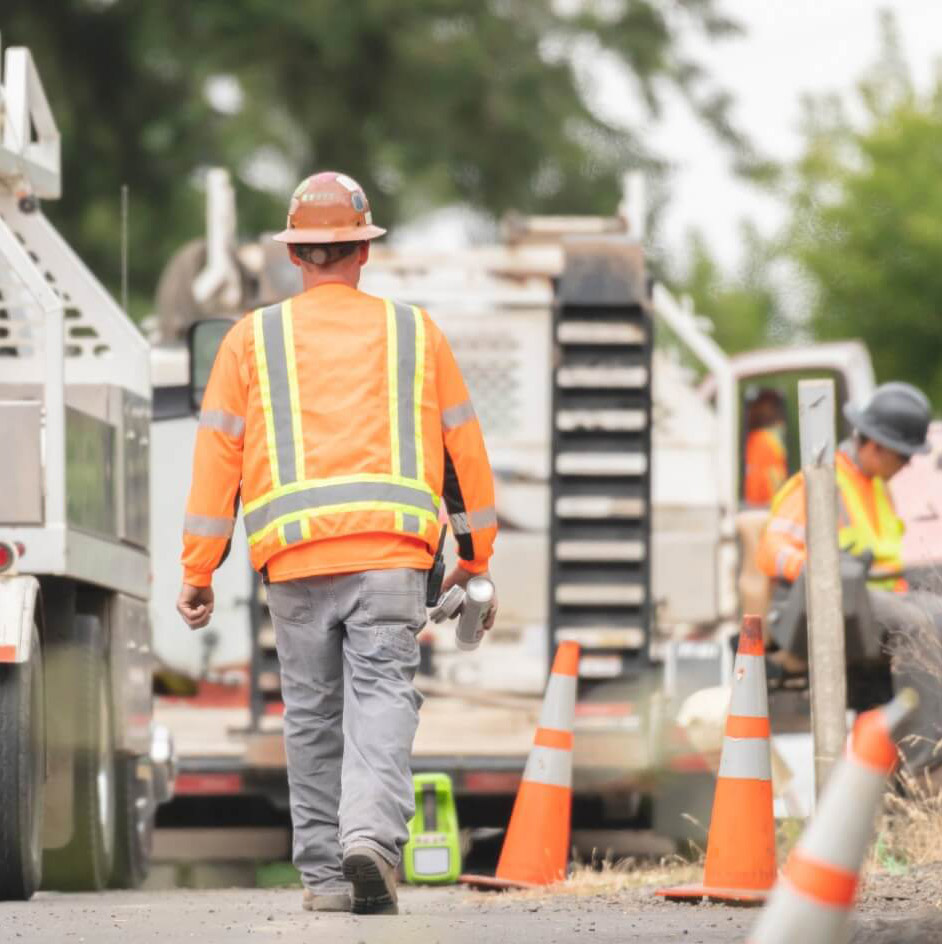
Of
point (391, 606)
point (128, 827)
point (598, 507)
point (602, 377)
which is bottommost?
point (128, 827)

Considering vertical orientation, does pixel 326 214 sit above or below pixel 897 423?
above

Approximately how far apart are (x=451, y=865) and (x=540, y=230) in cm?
481

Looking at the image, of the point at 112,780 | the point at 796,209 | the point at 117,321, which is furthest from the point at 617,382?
the point at 796,209

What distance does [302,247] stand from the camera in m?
7.20

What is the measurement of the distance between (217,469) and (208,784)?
500cm

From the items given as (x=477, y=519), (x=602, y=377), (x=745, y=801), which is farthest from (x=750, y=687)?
(x=602, y=377)

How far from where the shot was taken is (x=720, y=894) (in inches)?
292

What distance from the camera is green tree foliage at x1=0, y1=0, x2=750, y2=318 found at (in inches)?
1003

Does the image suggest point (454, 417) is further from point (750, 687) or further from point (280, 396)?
point (750, 687)

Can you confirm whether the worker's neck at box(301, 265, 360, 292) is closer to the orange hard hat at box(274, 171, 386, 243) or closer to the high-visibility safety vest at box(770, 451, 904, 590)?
the orange hard hat at box(274, 171, 386, 243)

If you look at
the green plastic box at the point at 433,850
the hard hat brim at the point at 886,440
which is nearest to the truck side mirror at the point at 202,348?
the green plastic box at the point at 433,850

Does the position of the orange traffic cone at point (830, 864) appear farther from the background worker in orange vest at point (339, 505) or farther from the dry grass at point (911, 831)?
the dry grass at point (911, 831)

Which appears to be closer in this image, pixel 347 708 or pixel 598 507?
pixel 347 708

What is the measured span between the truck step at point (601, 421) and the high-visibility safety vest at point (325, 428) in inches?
186
